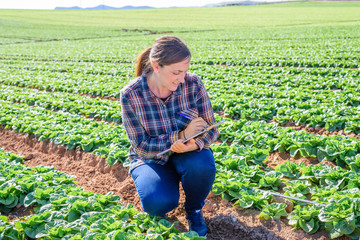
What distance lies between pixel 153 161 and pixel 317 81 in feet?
29.8

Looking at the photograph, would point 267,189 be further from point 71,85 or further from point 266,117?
point 71,85

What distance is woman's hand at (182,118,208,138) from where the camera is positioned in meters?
3.67

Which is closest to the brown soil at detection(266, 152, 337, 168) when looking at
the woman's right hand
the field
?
the field

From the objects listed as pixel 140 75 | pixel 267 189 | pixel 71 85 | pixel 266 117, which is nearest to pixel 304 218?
pixel 267 189

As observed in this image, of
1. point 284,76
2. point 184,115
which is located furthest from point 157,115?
point 284,76

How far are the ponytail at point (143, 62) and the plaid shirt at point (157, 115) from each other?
0.11m

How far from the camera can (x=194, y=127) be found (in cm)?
368

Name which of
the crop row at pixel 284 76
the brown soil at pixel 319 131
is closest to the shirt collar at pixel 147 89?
the brown soil at pixel 319 131

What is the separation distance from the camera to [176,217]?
4312 millimetres

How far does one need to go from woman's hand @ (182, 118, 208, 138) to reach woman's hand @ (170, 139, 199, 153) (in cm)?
9

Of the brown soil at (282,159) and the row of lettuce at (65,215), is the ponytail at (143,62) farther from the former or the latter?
the brown soil at (282,159)

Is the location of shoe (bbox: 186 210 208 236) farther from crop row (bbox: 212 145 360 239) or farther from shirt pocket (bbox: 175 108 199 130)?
shirt pocket (bbox: 175 108 199 130)

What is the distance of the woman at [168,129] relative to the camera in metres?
3.55

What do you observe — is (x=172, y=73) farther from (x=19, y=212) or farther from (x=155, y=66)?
(x=19, y=212)
